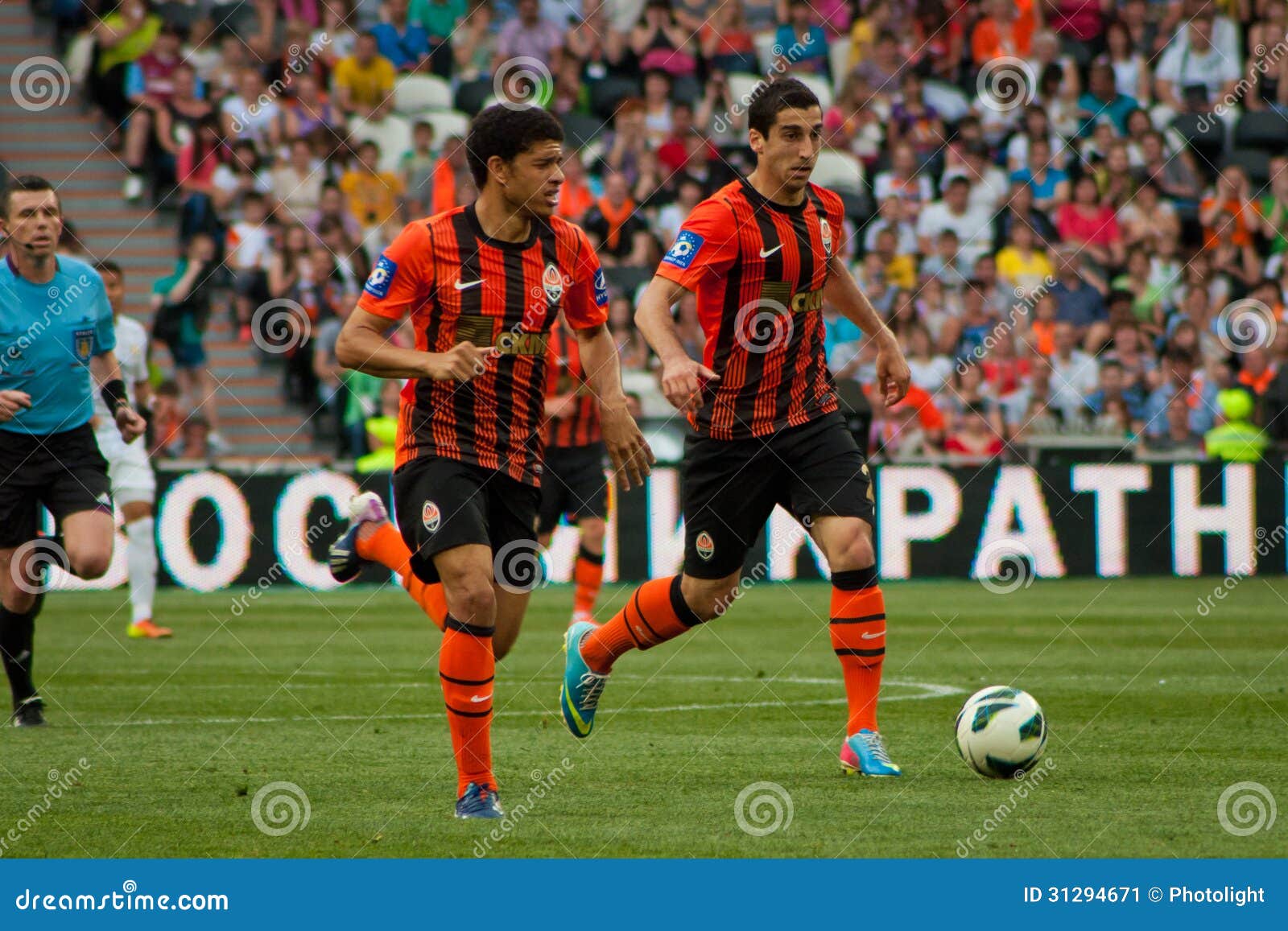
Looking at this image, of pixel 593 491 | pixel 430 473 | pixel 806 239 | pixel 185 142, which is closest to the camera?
pixel 430 473

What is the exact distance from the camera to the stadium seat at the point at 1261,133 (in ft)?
71.2

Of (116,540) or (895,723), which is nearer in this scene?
(895,723)

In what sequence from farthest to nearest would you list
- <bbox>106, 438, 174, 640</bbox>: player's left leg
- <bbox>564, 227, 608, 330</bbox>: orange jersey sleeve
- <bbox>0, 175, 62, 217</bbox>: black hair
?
<bbox>106, 438, 174, 640</bbox>: player's left leg < <bbox>0, 175, 62, 217</bbox>: black hair < <bbox>564, 227, 608, 330</bbox>: orange jersey sleeve

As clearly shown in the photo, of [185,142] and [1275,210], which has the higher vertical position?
[185,142]

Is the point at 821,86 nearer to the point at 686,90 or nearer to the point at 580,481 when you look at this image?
the point at 686,90

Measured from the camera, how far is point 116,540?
16625 millimetres

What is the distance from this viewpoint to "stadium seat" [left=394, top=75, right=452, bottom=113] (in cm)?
2077

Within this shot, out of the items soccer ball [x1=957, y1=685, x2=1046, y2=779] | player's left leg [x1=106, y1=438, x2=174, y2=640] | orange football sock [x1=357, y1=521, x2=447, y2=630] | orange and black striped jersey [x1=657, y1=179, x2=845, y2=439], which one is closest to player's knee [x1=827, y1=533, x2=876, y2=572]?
orange and black striped jersey [x1=657, y1=179, x2=845, y2=439]

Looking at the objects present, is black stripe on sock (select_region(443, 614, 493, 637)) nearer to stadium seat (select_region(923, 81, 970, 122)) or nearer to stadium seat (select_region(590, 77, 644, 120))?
stadium seat (select_region(590, 77, 644, 120))

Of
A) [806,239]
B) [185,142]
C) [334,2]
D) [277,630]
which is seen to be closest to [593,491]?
[277,630]

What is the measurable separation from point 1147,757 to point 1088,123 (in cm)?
1517

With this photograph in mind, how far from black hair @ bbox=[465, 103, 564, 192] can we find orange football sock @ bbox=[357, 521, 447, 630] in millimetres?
2074

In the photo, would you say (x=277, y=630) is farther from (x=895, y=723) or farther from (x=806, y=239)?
(x=806, y=239)

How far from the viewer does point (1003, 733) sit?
668cm
